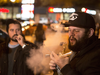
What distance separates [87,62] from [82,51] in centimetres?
17

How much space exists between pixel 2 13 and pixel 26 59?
33.7m

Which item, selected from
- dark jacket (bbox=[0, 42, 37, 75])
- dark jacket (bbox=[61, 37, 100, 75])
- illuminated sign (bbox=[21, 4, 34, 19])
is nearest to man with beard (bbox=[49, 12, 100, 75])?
dark jacket (bbox=[61, 37, 100, 75])

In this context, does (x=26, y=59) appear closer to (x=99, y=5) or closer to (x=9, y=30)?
(x=9, y=30)

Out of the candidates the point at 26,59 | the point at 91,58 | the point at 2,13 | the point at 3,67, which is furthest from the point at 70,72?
the point at 2,13

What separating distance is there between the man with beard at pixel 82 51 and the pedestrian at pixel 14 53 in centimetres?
85

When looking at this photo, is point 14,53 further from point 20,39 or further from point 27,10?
point 27,10

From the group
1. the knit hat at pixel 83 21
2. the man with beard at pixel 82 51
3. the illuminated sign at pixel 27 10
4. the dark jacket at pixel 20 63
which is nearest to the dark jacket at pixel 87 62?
the man with beard at pixel 82 51

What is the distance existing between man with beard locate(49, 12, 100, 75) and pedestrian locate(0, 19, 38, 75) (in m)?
0.85

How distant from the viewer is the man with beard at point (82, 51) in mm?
1328

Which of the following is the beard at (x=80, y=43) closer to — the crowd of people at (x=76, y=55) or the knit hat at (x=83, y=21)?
the crowd of people at (x=76, y=55)

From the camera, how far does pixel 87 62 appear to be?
52.6 inches

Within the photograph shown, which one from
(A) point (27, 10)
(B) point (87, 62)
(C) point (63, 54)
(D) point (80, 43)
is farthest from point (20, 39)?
(A) point (27, 10)

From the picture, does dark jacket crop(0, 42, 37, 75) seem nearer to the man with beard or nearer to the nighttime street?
the nighttime street

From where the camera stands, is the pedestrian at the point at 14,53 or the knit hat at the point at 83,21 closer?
the knit hat at the point at 83,21
